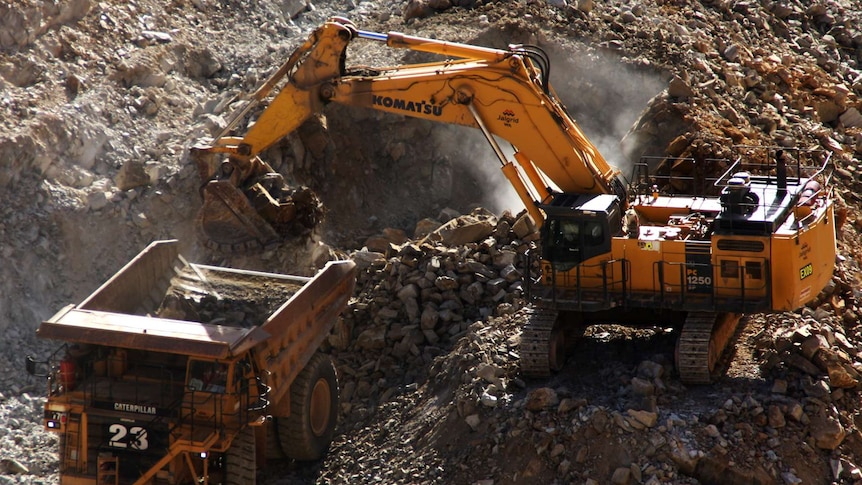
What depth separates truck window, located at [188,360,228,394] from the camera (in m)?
12.0

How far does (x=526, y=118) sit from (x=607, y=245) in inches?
77.3

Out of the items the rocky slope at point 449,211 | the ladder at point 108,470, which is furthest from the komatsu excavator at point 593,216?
the ladder at point 108,470

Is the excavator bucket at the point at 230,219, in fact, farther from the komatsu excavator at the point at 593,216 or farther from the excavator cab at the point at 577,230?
the excavator cab at the point at 577,230

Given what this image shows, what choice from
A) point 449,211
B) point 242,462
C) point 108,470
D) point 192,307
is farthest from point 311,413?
point 449,211

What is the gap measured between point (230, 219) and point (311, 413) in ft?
14.4

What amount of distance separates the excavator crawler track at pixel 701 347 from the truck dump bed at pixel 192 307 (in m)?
4.00

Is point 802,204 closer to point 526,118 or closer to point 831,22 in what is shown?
point 526,118

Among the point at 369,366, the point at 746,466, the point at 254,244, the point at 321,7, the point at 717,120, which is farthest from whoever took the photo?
the point at 321,7

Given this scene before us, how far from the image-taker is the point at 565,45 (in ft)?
70.4

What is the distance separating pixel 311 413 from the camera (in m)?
13.9

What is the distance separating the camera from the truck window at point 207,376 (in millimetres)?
11953

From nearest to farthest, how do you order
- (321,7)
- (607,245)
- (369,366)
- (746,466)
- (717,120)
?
(746,466)
(607,245)
(369,366)
(717,120)
(321,7)

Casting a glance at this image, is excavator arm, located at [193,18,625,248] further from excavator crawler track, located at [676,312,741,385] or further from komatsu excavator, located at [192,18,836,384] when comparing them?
excavator crawler track, located at [676,312,741,385]

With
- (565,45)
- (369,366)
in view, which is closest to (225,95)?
(565,45)
